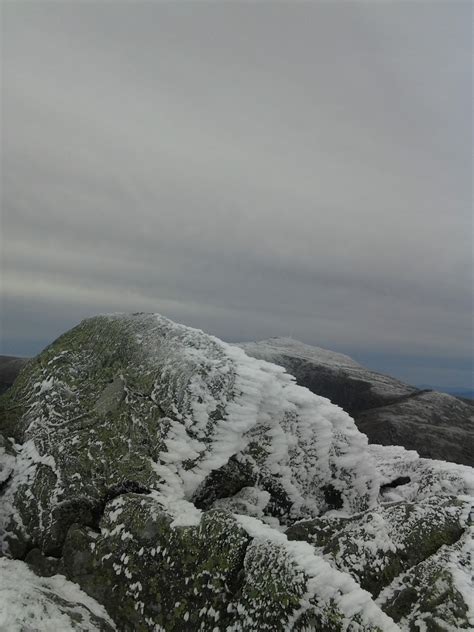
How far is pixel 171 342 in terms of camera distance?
16016 mm

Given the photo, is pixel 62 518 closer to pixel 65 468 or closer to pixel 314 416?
pixel 65 468

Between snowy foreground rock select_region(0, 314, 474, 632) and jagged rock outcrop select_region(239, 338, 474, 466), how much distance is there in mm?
21266

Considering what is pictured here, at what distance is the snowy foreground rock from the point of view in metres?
9.24

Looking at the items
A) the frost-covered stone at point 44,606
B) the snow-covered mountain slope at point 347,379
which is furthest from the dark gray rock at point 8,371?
the frost-covered stone at point 44,606

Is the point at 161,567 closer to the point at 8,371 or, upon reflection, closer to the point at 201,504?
the point at 201,504

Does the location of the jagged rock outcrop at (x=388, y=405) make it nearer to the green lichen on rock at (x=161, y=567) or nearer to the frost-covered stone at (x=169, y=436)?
the frost-covered stone at (x=169, y=436)

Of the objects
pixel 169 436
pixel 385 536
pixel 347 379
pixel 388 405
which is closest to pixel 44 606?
pixel 169 436

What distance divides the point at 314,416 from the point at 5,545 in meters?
9.52

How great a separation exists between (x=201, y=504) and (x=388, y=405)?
42744mm

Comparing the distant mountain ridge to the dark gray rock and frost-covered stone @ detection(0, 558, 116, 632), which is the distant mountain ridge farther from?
frost-covered stone @ detection(0, 558, 116, 632)

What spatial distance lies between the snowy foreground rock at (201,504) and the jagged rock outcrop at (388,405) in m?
21.3

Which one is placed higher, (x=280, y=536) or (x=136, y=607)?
(x=280, y=536)

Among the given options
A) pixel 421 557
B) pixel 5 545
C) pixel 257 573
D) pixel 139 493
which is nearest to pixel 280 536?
pixel 257 573

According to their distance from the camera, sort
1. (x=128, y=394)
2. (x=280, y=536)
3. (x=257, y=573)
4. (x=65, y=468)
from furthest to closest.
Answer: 1. (x=128, y=394)
2. (x=65, y=468)
3. (x=280, y=536)
4. (x=257, y=573)
